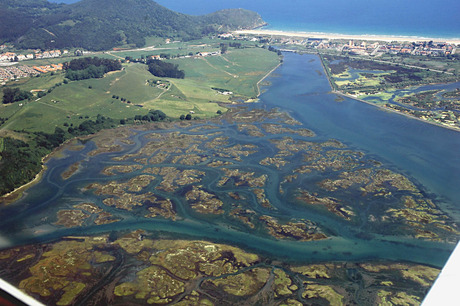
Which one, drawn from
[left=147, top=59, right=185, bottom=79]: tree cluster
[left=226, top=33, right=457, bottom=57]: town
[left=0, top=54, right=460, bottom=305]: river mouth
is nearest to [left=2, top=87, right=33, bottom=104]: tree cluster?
[left=0, top=54, right=460, bottom=305]: river mouth

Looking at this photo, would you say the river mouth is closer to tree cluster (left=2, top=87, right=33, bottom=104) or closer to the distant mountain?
tree cluster (left=2, top=87, right=33, bottom=104)

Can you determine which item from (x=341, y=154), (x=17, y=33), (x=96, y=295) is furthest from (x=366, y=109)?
(x=17, y=33)

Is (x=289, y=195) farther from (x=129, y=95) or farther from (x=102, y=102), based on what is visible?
(x=129, y=95)

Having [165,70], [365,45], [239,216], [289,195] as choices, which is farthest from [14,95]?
[365,45]

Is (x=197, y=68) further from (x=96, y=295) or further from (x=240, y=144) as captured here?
(x=96, y=295)

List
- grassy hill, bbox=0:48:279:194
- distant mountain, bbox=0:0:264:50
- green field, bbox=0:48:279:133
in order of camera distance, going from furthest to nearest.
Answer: distant mountain, bbox=0:0:264:50
green field, bbox=0:48:279:133
grassy hill, bbox=0:48:279:194

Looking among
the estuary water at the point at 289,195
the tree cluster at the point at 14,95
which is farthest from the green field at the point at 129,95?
the estuary water at the point at 289,195
